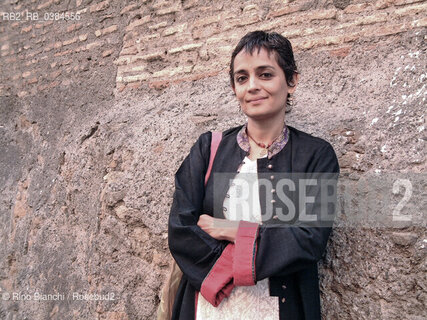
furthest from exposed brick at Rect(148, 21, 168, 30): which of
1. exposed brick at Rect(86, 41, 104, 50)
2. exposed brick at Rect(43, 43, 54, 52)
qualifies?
exposed brick at Rect(43, 43, 54, 52)

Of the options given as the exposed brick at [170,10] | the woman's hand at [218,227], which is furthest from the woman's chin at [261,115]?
the exposed brick at [170,10]

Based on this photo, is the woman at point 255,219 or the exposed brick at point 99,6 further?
the exposed brick at point 99,6

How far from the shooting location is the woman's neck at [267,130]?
190 cm

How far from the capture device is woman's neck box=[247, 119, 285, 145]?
190cm

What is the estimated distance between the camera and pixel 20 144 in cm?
388

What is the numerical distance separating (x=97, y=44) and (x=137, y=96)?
66cm

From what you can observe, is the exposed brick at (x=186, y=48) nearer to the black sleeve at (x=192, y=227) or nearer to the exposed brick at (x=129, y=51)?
the exposed brick at (x=129, y=51)

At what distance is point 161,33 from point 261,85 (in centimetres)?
151

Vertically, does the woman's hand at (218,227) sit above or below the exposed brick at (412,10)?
below

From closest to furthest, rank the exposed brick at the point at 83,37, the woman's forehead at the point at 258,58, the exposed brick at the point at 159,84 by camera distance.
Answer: the woman's forehead at the point at 258,58
the exposed brick at the point at 159,84
the exposed brick at the point at 83,37

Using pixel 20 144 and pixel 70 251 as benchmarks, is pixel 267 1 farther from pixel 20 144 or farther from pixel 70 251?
pixel 20 144

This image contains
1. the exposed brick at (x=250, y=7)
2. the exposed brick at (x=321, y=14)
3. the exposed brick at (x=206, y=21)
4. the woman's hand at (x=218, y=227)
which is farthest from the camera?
the exposed brick at (x=206, y=21)

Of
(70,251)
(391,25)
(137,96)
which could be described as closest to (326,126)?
(391,25)

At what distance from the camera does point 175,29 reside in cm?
305
